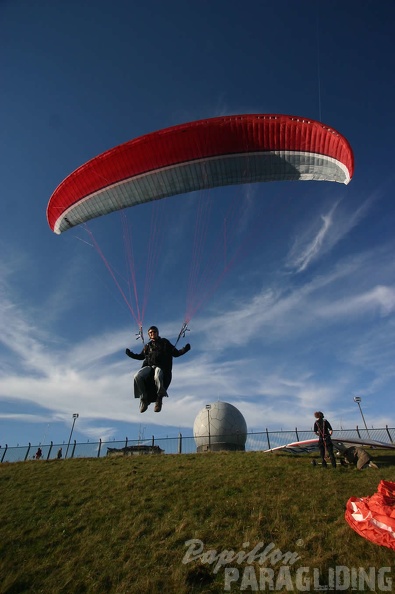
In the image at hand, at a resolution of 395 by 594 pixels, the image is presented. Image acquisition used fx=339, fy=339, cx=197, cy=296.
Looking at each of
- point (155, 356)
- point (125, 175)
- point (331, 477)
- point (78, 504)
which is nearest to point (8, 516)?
point (78, 504)

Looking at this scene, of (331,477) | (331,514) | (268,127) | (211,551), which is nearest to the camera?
(211,551)

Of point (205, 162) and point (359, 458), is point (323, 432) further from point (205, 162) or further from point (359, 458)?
point (205, 162)

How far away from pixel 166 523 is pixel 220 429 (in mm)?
19284

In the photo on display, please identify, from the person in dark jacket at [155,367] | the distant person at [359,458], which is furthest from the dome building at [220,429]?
the person in dark jacket at [155,367]

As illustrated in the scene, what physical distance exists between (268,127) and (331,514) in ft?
37.0

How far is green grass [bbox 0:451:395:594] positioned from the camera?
22.3ft

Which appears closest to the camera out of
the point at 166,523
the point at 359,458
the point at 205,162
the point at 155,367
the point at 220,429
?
the point at 166,523

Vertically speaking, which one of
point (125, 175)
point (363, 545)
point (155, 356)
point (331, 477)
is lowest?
point (363, 545)

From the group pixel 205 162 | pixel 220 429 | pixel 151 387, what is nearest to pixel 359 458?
pixel 151 387

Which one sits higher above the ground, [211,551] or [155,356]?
[155,356]

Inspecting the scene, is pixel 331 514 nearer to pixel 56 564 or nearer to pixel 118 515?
pixel 118 515

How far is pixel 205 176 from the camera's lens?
39.8 feet

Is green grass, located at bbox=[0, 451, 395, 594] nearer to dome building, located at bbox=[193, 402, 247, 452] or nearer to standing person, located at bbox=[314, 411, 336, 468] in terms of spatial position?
standing person, located at bbox=[314, 411, 336, 468]

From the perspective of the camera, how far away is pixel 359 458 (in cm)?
1352
